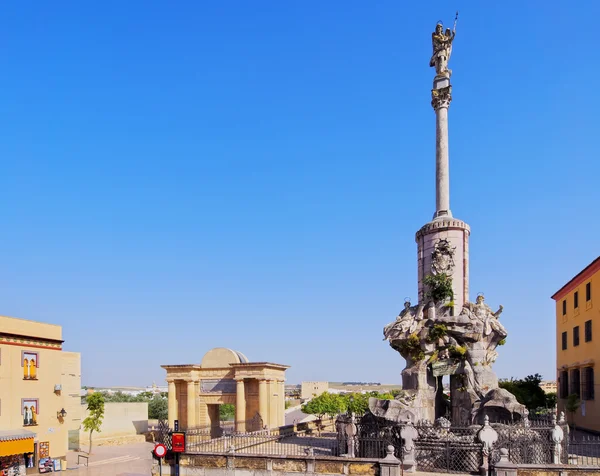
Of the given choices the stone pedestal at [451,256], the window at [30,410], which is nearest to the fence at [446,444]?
the stone pedestal at [451,256]

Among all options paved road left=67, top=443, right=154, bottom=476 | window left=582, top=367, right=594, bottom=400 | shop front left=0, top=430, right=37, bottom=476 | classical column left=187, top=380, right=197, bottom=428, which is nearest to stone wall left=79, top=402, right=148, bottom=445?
paved road left=67, top=443, right=154, bottom=476

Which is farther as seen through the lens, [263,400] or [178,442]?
[263,400]

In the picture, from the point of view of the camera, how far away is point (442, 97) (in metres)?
31.0

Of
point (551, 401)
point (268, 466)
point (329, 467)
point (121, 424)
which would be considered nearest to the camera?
point (329, 467)

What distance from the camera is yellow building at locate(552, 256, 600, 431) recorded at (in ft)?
128

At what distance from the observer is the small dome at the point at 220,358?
39.8 metres

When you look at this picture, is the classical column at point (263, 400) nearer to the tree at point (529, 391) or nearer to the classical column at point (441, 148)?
the classical column at point (441, 148)

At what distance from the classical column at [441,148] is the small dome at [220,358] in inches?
709

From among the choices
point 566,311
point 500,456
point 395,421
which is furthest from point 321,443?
point 566,311

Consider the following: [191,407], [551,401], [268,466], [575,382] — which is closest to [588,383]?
[575,382]

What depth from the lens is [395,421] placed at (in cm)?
2377

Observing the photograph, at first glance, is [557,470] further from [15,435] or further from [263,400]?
[15,435]

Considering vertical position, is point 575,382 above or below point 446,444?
below

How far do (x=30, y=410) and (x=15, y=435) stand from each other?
243 centimetres
